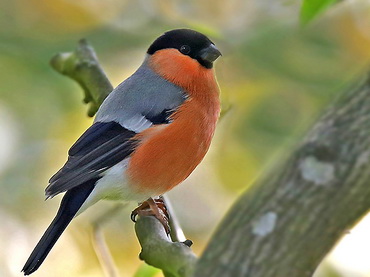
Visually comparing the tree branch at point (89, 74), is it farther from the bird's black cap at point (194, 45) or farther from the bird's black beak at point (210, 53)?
the bird's black beak at point (210, 53)

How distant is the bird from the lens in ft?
8.66

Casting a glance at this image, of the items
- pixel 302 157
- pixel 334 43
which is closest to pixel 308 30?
pixel 334 43

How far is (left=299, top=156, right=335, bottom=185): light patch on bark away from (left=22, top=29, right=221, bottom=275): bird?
1405 mm

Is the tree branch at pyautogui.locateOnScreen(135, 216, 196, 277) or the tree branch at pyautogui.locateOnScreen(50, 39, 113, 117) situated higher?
the tree branch at pyautogui.locateOnScreen(50, 39, 113, 117)

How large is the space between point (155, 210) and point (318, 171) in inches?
58.1

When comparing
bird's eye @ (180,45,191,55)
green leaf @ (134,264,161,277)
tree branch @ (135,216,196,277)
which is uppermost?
bird's eye @ (180,45,191,55)

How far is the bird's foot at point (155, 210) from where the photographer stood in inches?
101

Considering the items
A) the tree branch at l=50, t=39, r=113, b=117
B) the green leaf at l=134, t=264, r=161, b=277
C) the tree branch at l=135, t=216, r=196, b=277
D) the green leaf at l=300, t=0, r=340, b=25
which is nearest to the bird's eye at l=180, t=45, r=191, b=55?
the tree branch at l=50, t=39, r=113, b=117

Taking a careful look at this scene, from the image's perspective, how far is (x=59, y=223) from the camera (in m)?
2.59

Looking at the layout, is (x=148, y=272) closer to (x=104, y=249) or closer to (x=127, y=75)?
(x=104, y=249)

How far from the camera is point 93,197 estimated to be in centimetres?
269

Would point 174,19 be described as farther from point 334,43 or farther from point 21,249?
point 21,249

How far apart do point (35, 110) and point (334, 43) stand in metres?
1.98

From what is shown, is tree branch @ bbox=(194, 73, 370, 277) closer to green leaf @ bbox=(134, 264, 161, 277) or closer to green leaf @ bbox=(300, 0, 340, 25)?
green leaf @ bbox=(300, 0, 340, 25)
